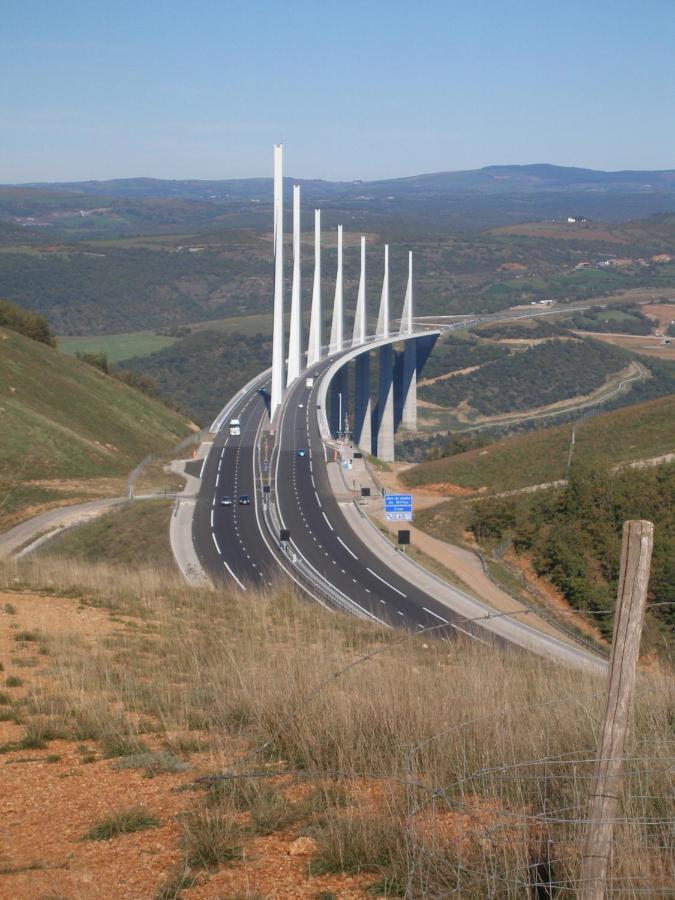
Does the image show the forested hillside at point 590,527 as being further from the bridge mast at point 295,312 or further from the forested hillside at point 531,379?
the forested hillside at point 531,379

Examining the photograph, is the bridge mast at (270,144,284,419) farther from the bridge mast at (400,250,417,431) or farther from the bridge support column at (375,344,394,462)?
the bridge mast at (400,250,417,431)

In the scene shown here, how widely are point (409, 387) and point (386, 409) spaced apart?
899cm

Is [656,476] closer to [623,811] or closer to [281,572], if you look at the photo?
[281,572]

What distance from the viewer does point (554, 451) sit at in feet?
157

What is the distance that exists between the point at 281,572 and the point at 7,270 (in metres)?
153

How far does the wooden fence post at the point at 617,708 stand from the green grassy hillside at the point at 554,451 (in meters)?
38.9

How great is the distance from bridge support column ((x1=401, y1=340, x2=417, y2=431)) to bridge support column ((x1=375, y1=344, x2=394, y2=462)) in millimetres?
3597

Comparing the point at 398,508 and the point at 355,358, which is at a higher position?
the point at 355,358

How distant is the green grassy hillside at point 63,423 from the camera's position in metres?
46.6

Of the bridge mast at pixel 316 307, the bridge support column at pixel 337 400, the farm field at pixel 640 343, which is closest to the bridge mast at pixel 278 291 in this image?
the bridge mast at pixel 316 307

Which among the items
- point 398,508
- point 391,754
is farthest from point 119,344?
point 391,754

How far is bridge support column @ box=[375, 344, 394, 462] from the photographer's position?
284 feet

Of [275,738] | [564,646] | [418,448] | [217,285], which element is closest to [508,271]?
[217,285]

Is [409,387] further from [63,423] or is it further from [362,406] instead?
[63,423]
